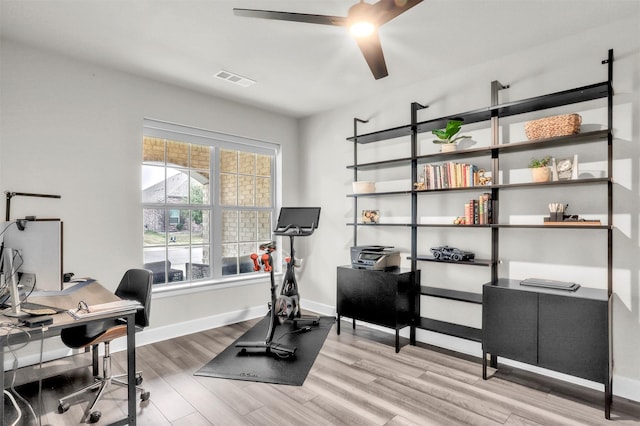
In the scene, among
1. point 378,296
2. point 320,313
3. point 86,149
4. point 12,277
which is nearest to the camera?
point 12,277

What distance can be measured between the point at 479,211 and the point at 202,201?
3170mm

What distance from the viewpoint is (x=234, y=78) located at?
3787 mm

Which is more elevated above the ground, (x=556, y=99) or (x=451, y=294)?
(x=556, y=99)

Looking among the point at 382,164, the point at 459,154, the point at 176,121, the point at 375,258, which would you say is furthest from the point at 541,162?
the point at 176,121

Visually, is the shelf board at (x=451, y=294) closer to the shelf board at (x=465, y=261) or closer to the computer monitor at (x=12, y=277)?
the shelf board at (x=465, y=261)

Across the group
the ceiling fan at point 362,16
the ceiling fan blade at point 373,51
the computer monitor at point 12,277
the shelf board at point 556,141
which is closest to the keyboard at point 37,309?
the computer monitor at point 12,277

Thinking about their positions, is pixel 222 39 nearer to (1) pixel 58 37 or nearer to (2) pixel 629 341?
(1) pixel 58 37

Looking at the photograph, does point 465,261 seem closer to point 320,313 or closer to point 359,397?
point 359,397

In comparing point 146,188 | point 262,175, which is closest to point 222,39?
point 146,188

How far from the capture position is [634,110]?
2637mm

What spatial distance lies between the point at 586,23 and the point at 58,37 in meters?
4.28

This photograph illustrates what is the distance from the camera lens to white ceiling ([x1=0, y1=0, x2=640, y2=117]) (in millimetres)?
2520

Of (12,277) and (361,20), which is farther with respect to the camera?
(12,277)

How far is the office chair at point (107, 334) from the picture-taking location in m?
2.41
